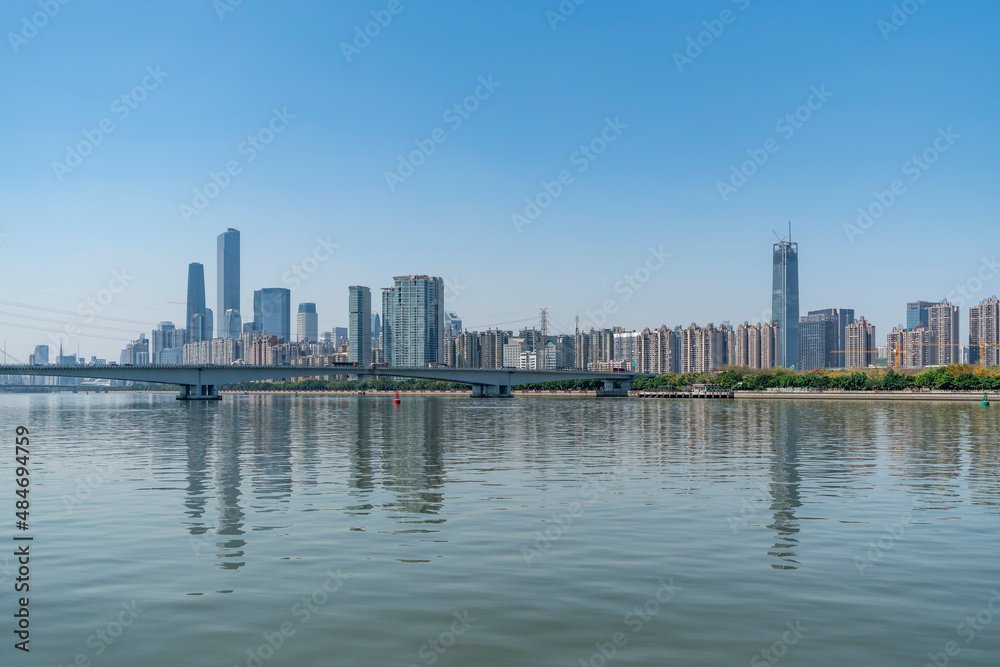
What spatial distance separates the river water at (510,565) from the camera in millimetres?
11758

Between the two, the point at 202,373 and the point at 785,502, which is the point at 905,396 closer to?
the point at 202,373

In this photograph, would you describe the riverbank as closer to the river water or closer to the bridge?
the bridge

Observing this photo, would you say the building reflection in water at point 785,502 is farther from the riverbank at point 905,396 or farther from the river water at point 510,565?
the riverbank at point 905,396

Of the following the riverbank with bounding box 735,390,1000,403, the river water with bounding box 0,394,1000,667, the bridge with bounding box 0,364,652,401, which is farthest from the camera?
the riverbank with bounding box 735,390,1000,403

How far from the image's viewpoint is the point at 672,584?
15.0m

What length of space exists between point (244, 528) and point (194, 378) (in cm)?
14604

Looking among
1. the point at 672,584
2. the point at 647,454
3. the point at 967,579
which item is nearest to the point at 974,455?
the point at 647,454

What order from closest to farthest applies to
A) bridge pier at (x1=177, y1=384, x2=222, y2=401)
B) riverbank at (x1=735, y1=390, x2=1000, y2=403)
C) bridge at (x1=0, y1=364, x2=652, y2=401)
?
bridge at (x1=0, y1=364, x2=652, y2=401) < bridge pier at (x1=177, y1=384, x2=222, y2=401) < riverbank at (x1=735, y1=390, x2=1000, y2=403)

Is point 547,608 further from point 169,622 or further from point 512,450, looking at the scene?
point 512,450

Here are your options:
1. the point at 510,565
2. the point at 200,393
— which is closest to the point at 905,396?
the point at 200,393

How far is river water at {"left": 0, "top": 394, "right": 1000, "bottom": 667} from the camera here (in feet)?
38.6

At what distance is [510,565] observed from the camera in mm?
16531

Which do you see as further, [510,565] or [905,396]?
[905,396]

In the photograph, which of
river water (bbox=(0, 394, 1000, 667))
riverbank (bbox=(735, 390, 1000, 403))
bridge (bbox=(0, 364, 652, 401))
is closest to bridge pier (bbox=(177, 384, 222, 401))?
bridge (bbox=(0, 364, 652, 401))
